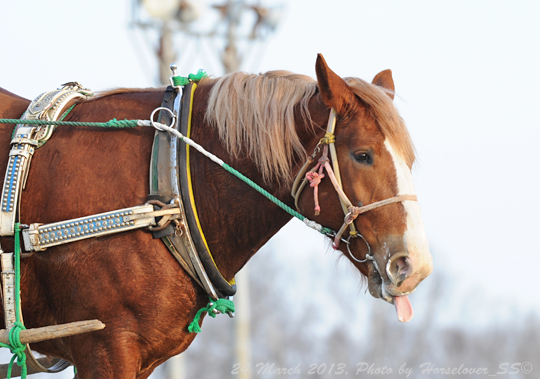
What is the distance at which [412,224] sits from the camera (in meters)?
2.63

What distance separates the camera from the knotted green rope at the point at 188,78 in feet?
10.2

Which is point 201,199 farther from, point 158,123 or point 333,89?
point 333,89

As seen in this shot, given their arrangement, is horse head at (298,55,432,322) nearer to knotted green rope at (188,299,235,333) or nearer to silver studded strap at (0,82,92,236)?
knotted green rope at (188,299,235,333)

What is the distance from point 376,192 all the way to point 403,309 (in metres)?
0.54

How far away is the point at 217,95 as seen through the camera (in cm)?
304

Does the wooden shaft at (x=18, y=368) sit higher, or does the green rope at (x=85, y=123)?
the green rope at (x=85, y=123)

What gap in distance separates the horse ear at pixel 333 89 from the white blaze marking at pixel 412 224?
0.27 m

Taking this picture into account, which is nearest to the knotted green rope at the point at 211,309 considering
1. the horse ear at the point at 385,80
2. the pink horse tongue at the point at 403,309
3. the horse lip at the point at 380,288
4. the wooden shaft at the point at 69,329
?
the wooden shaft at the point at 69,329

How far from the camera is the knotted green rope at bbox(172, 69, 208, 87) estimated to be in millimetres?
3107

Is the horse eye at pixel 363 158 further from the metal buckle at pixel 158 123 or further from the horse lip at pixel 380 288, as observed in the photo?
the metal buckle at pixel 158 123

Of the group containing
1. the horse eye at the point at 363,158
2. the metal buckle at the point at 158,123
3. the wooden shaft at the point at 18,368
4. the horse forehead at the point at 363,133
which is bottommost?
Answer: the wooden shaft at the point at 18,368

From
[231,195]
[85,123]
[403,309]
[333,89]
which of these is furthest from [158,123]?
[403,309]

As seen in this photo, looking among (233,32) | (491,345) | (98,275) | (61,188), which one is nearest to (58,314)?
(98,275)

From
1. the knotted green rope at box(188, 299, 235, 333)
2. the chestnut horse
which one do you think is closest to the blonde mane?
the chestnut horse
